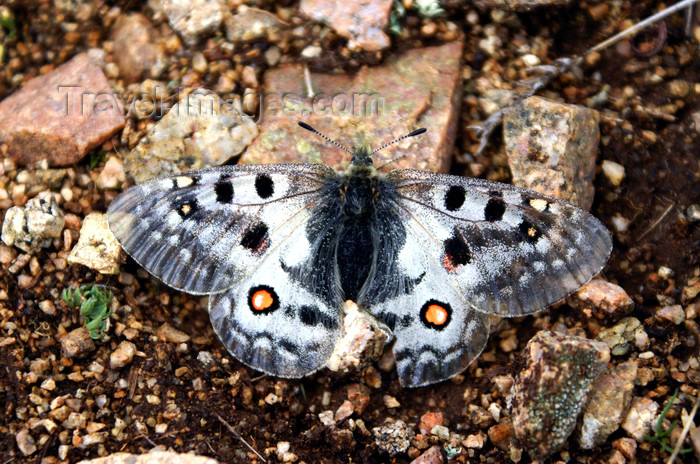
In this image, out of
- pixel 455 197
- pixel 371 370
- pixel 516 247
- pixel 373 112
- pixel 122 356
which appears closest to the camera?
pixel 516 247

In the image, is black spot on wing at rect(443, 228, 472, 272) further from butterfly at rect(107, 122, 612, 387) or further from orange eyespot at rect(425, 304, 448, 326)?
orange eyespot at rect(425, 304, 448, 326)

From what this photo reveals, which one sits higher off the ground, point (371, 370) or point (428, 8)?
point (428, 8)

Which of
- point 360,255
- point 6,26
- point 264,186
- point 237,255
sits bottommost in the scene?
point 360,255

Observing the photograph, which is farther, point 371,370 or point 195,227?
point 371,370

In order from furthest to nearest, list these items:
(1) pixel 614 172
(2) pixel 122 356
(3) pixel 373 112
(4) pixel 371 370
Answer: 1. (3) pixel 373 112
2. (1) pixel 614 172
3. (4) pixel 371 370
4. (2) pixel 122 356

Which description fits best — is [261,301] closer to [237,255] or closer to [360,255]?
[237,255]

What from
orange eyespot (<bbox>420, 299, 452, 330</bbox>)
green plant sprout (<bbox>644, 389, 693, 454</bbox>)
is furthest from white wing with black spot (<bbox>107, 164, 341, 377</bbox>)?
green plant sprout (<bbox>644, 389, 693, 454</bbox>)

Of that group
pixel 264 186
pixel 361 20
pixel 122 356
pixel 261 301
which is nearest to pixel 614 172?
pixel 361 20

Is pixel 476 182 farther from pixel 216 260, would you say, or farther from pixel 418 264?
pixel 216 260
